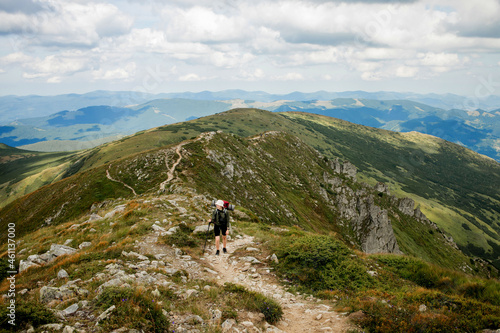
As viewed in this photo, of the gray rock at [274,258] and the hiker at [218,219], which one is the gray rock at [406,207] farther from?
the hiker at [218,219]

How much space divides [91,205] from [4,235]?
24.6 metres

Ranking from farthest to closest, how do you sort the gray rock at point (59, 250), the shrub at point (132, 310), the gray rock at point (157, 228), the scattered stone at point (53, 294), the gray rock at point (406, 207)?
the gray rock at point (406, 207) < the gray rock at point (157, 228) < the gray rock at point (59, 250) < the scattered stone at point (53, 294) < the shrub at point (132, 310)

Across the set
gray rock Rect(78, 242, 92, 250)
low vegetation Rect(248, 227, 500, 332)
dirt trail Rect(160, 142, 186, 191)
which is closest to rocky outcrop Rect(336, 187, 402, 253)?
dirt trail Rect(160, 142, 186, 191)

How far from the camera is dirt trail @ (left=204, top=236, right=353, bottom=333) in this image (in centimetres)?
927

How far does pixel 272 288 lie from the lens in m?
12.6

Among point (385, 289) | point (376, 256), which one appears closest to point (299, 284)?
point (385, 289)

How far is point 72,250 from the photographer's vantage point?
15.8 metres

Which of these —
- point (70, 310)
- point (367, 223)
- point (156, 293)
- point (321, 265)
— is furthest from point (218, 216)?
point (367, 223)

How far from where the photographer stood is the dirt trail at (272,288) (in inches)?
365

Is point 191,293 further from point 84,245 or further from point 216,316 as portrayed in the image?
point 84,245

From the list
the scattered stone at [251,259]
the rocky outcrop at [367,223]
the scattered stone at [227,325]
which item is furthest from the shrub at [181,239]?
the rocky outcrop at [367,223]

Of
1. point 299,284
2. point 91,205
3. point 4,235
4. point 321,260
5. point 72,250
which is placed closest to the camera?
point 299,284

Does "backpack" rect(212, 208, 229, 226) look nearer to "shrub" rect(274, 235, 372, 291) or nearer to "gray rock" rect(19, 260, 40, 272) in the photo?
"shrub" rect(274, 235, 372, 291)

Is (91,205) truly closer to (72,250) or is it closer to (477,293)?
(72,250)
